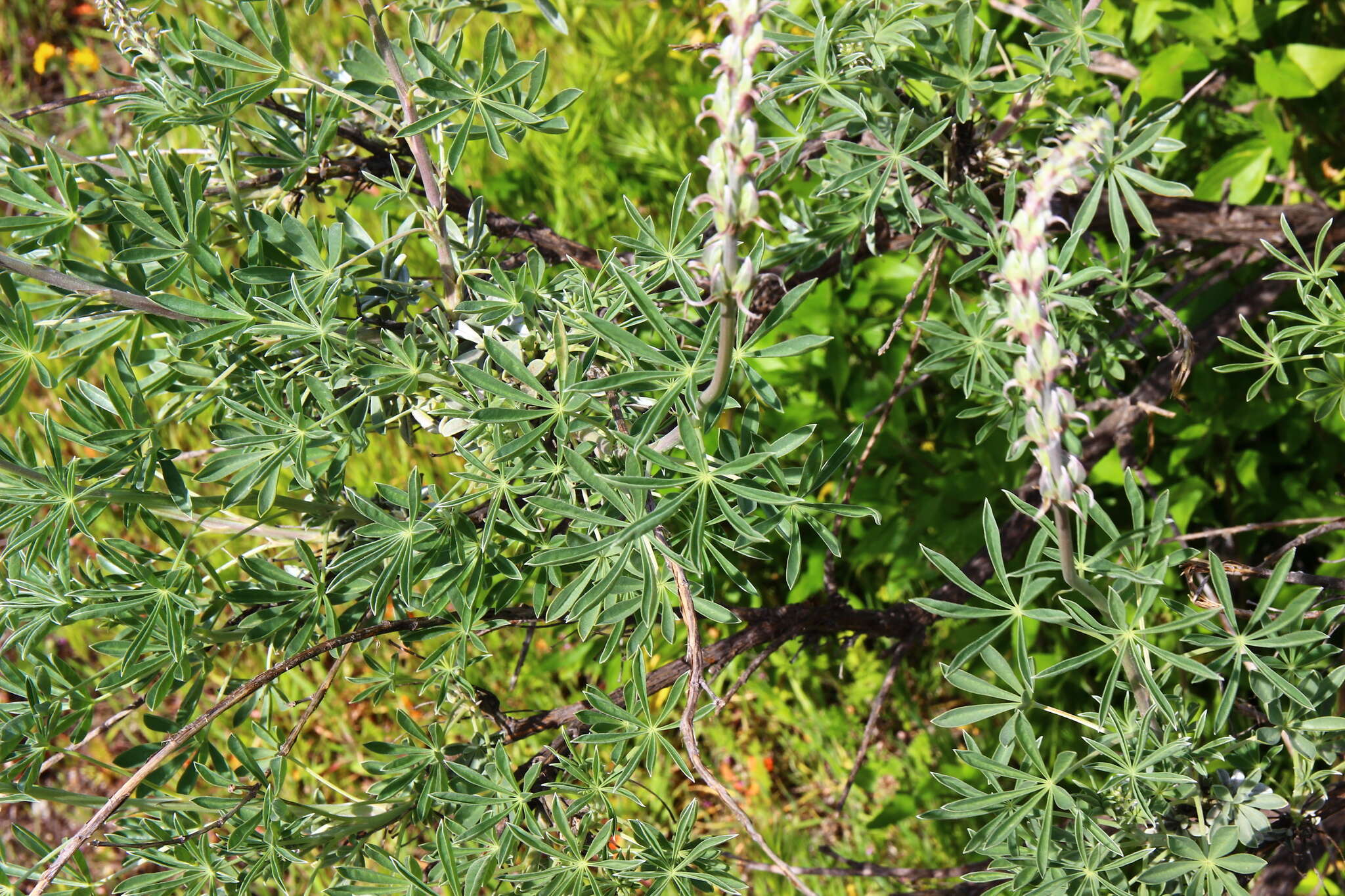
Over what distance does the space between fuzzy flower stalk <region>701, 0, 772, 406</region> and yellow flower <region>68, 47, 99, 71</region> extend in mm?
3686

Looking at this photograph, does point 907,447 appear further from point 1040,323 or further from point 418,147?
point 1040,323

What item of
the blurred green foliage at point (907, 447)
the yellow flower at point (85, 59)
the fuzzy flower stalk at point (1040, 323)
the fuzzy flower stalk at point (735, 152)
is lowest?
the blurred green foliage at point (907, 447)

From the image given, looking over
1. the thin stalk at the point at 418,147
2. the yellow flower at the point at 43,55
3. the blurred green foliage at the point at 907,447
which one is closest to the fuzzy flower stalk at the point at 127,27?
the thin stalk at the point at 418,147

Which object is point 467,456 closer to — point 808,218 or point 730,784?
point 808,218

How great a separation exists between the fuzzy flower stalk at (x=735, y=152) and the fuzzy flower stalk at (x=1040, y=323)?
193 mm

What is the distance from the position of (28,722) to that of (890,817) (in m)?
1.56

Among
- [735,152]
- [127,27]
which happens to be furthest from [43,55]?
[735,152]

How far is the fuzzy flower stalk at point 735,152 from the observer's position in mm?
720

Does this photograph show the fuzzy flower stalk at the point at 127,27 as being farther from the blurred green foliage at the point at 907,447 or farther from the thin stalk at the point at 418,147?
the blurred green foliage at the point at 907,447

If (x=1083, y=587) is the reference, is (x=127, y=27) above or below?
above

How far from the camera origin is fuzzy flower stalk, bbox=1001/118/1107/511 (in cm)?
73

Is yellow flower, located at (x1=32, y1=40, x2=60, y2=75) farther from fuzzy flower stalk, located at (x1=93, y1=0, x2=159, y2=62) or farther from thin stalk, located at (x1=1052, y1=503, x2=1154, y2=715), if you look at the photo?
thin stalk, located at (x1=1052, y1=503, x2=1154, y2=715)

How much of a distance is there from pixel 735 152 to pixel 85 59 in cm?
412

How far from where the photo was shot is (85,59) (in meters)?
3.91
